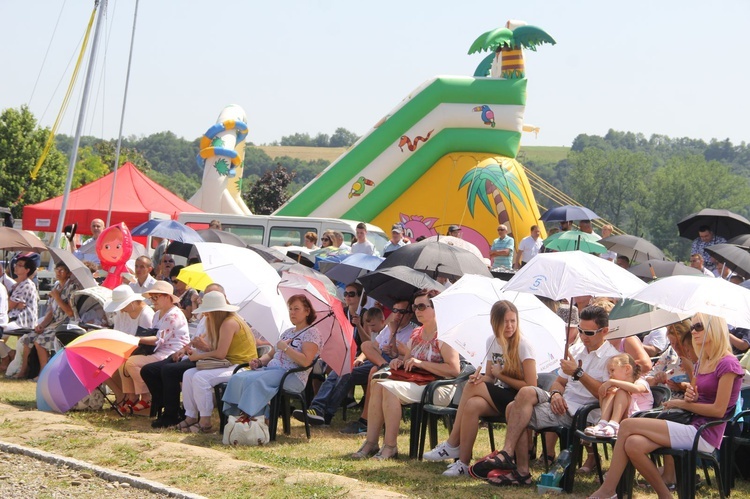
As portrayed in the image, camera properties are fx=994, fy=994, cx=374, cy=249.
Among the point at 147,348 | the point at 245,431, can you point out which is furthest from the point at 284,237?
the point at 245,431

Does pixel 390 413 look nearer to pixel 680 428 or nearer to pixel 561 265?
pixel 561 265

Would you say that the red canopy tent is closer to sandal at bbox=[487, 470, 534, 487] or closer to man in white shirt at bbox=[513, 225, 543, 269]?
man in white shirt at bbox=[513, 225, 543, 269]

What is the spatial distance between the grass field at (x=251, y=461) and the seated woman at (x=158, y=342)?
0.28 meters

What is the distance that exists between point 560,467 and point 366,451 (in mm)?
1671

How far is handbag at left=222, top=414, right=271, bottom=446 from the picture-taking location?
8.12m

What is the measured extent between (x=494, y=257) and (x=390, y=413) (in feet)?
27.6

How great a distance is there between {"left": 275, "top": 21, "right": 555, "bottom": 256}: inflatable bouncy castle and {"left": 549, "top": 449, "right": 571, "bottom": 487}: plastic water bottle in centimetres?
1445

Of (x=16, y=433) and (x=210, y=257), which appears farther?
(x=210, y=257)

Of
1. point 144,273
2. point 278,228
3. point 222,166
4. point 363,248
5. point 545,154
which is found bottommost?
point 144,273

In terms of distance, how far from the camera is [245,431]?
812 cm

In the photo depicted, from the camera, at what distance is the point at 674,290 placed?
21.3ft

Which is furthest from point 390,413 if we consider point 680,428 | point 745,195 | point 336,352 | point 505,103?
Result: point 745,195

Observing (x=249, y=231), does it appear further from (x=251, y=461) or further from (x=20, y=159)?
(x=20, y=159)

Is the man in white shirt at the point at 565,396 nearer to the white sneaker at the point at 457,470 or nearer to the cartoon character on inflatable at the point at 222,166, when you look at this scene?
the white sneaker at the point at 457,470
